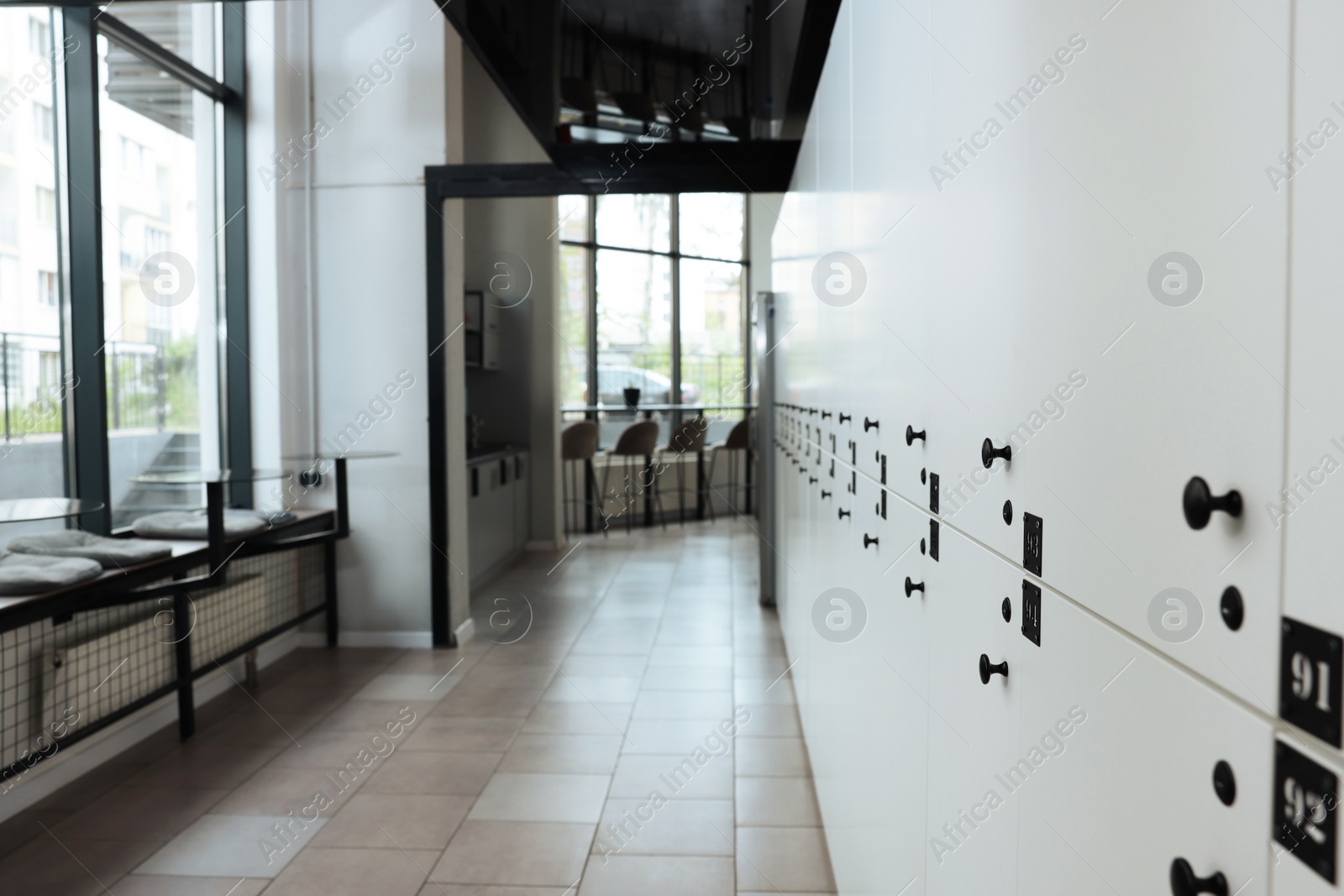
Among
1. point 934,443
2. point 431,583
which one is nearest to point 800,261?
point 934,443

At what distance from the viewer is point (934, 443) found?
127 cm

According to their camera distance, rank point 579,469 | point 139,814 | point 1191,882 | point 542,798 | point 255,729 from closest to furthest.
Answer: point 1191,882 → point 139,814 → point 542,798 → point 255,729 → point 579,469

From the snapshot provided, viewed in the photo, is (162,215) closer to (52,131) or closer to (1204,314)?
(52,131)

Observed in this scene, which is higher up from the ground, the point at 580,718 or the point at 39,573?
the point at 39,573

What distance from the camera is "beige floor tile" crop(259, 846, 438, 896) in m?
2.28

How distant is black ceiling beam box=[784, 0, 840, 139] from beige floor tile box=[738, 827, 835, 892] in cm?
213

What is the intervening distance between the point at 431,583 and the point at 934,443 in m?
3.75

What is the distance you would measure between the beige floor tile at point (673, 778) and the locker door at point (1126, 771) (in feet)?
6.77

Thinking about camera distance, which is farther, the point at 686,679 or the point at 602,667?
the point at 602,667

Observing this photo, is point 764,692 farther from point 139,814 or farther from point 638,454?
point 638,454

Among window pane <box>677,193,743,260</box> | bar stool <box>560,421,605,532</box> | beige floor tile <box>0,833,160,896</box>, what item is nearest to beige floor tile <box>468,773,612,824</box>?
beige floor tile <box>0,833,160,896</box>

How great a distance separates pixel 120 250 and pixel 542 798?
8.71 feet

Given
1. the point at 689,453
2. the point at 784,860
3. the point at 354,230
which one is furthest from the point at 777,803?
the point at 689,453

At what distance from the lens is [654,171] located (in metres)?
4.37
